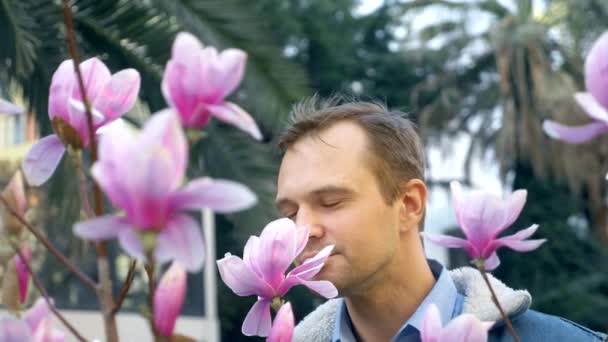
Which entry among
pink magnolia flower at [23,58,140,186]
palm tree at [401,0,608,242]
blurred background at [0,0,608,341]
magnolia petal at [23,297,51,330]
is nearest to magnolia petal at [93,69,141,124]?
pink magnolia flower at [23,58,140,186]

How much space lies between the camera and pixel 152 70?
539cm

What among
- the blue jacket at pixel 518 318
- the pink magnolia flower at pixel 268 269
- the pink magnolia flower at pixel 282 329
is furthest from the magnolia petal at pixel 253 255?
the blue jacket at pixel 518 318

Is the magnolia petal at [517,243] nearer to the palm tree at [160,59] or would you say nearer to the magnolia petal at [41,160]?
the magnolia petal at [41,160]

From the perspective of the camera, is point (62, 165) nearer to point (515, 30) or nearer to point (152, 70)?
point (152, 70)

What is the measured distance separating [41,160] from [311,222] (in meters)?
0.64

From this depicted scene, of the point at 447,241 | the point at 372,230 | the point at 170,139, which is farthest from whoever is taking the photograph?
the point at 372,230

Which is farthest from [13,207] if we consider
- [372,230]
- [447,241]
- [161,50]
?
[161,50]

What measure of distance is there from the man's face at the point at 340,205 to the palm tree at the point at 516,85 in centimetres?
1539

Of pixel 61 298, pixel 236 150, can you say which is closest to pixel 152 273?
pixel 236 150

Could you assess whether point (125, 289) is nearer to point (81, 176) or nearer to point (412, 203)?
point (81, 176)

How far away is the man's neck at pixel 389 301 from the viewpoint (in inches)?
76.9

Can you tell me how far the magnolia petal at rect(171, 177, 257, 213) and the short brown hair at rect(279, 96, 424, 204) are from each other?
1.10 m

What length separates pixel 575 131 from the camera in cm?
87

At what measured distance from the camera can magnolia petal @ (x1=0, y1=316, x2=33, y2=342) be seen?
2.72ft
